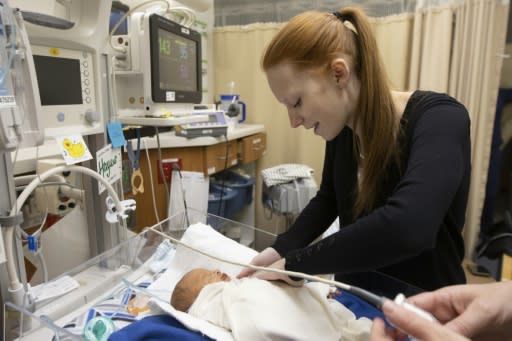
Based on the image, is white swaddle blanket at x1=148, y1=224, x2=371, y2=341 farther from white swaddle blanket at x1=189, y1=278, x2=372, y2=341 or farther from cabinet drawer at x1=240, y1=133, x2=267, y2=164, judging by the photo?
cabinet drawer at x1=240, y1=133, x2=267, y2=164

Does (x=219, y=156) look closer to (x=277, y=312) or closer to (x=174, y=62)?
(x=174, y=62)

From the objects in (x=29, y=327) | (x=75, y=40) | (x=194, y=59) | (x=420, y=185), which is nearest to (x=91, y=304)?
(x=29, y=327)

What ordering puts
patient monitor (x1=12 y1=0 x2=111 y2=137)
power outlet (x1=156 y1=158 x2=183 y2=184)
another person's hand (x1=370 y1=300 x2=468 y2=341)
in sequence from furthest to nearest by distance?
power outlet (x1=156 y1=158 x2=183 y2=184)
patient monitor (x1=12 y1=0 x2=111 y2=137)
another person's hand (x1=370 y1=300 x2=468 y2=341)

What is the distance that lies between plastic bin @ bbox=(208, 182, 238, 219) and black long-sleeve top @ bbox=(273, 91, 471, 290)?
1.28 m

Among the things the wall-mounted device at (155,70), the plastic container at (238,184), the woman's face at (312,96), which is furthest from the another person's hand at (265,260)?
the plastic container at (238,184)

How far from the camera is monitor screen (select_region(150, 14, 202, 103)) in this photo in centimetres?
144

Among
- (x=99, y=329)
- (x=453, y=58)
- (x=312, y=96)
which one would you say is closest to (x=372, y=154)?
(x=312, y=96)

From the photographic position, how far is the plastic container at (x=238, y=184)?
228cm

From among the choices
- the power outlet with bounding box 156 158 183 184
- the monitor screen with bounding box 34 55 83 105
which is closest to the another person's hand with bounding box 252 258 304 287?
the monitor screen with bounding box 34 55 83 105

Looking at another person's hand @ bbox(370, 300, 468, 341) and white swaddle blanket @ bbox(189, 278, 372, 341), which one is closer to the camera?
another person's hand @ bbox(370, 300, 468, 341)

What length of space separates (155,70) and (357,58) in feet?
2.93

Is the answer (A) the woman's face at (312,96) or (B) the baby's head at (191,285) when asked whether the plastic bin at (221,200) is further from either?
(A) the woman's face at (312,96)

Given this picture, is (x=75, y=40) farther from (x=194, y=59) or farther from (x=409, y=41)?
(x=409, y=41)

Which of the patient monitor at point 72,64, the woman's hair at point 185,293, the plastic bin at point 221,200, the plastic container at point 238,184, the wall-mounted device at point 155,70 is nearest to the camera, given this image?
the patient monitor at point 72,64
